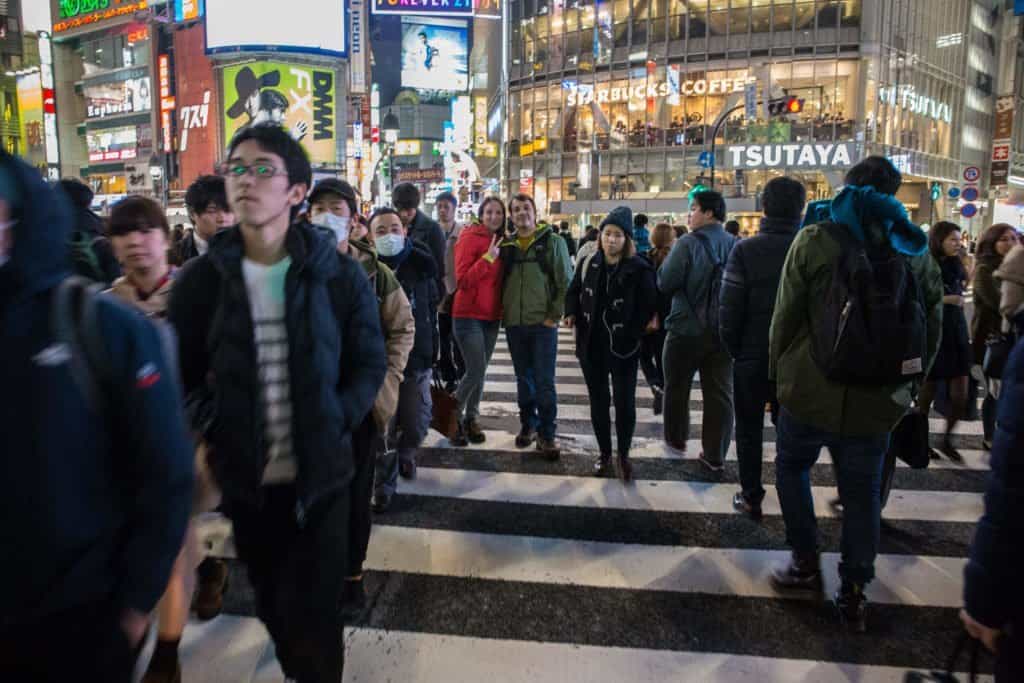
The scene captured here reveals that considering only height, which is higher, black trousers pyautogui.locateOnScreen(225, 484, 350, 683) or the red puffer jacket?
the red puffer jacket

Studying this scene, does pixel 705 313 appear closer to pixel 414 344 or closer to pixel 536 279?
pixel 536 279

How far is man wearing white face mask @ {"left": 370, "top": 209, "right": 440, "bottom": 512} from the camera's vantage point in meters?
4.61

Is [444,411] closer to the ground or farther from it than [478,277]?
closer to the ground

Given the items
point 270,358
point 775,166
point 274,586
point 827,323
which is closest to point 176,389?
point 270,358

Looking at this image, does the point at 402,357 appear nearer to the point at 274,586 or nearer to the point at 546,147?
the point at 274,586

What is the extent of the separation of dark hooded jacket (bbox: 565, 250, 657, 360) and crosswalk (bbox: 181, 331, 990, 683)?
3.61ft

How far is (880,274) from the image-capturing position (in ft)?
10.4

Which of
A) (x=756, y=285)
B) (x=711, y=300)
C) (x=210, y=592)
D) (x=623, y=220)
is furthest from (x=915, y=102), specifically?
(x=210, y=592)

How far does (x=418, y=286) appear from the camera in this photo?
4945 millimetres

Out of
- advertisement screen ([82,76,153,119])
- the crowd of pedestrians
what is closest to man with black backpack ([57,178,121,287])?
the crowd of pedestrians

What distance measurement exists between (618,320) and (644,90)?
41638 mm

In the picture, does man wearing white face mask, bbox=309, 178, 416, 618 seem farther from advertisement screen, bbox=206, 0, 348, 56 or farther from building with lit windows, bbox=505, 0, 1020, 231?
advertisement screen, bbox=206, 0, 348, 56

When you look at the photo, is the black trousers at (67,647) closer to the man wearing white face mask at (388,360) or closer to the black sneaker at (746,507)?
the man wearing white face mask at (388,360)

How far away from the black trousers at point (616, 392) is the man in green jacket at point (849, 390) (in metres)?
1.80
